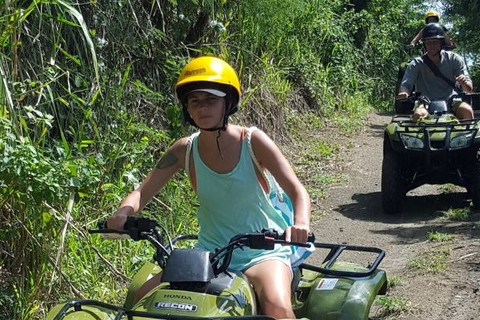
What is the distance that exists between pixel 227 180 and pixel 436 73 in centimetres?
605

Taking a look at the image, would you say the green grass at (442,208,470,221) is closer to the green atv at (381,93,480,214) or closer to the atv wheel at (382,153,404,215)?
the green atv at (381,93,480,214)

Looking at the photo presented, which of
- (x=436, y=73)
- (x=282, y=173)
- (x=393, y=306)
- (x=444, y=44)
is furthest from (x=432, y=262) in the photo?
(x=444, y=44)

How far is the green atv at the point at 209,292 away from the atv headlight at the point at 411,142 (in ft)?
14.8

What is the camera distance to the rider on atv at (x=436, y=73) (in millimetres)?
9164

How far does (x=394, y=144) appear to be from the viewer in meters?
8.47

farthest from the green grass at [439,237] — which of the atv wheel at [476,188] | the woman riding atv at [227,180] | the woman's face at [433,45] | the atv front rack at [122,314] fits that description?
the atv front rack at [122,314]

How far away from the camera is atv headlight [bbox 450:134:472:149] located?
8.17m

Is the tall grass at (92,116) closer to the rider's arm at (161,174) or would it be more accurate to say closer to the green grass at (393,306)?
the rider's arm at (161,174)

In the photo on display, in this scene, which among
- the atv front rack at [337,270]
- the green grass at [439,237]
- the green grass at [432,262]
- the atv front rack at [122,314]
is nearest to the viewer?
the atv front rack at [122,314]

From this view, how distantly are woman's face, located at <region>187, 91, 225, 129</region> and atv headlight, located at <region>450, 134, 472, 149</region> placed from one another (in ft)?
16.1

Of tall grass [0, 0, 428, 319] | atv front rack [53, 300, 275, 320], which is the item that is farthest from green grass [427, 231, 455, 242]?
atv front rack [53, 300, 275, 320]

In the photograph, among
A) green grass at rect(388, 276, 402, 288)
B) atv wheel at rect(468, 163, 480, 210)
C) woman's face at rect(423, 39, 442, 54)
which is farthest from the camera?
woman's face at rect(423, 39, 442, 54)

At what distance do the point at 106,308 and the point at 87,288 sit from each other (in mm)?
1996

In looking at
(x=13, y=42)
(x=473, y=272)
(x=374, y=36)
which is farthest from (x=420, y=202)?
(x=374, y=36)
